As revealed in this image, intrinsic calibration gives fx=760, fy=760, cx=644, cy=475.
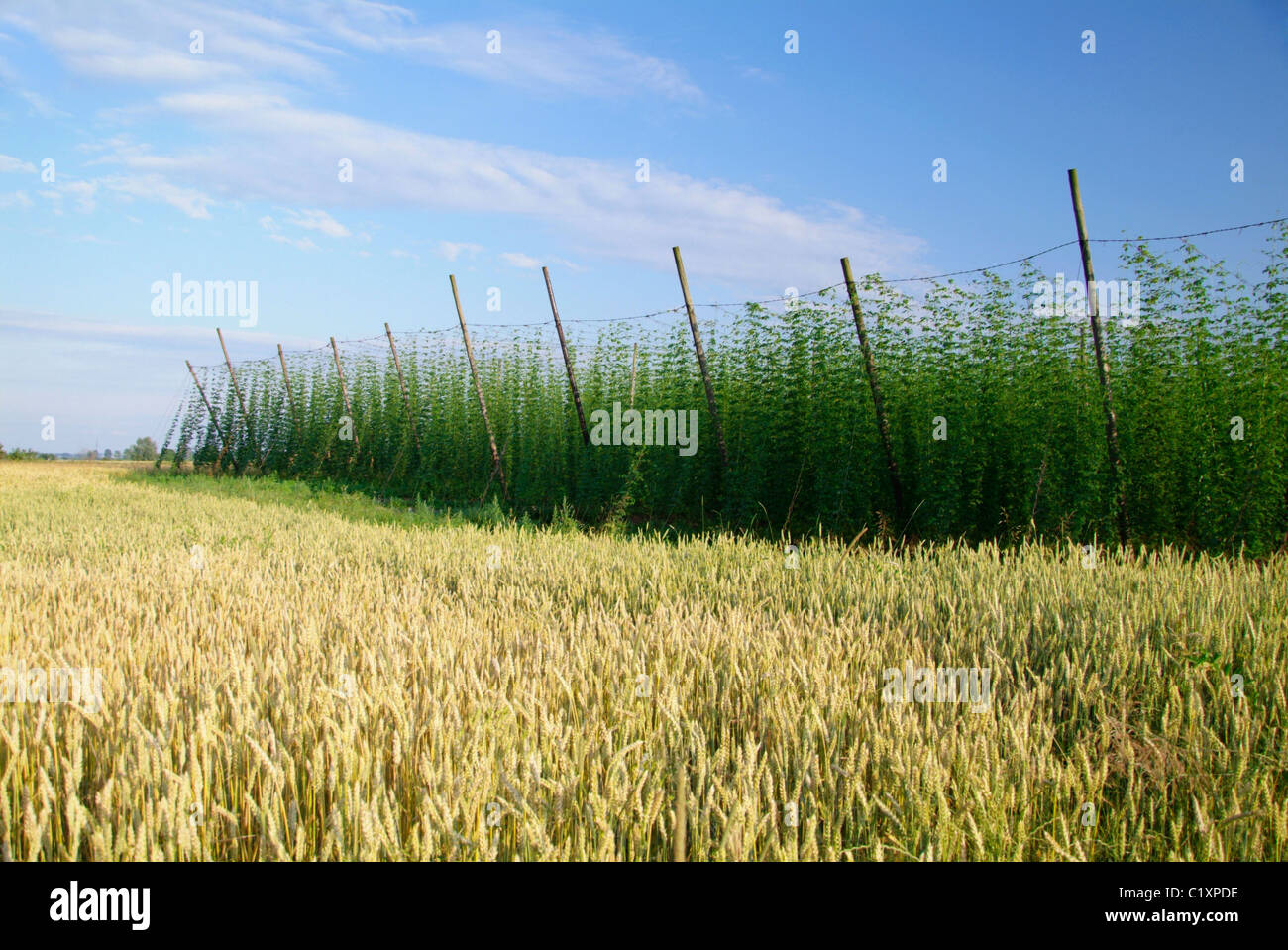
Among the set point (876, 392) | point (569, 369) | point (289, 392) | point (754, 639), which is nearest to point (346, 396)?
point (289, 392)

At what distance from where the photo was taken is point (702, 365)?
31.7 feet

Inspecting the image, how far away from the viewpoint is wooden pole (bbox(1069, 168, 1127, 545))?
6.92 meters

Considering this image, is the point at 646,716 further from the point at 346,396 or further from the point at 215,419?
the point at 215,419

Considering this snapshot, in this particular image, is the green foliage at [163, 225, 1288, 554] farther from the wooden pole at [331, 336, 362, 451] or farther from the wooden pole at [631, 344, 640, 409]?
the wooden pole at [331, 336, 362, 451]

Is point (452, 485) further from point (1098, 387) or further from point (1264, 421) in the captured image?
point (1264, 421)

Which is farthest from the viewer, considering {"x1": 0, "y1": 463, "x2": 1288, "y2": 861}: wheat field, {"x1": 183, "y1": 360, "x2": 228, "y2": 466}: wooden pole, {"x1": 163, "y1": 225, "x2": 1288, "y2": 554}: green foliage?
{"x1": 183, "y1": 360, "x2": 228, "y2": 466}: wooden pole

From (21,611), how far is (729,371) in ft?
25.1

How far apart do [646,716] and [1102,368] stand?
6425mm

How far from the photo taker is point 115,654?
3.14 m

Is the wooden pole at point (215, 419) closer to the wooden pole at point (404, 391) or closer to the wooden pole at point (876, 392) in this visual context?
the wooden pole at point (404, 391)

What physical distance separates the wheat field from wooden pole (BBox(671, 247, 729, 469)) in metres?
4.08

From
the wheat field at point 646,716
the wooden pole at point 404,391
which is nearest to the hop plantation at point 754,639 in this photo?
the wheat field at point 646,716

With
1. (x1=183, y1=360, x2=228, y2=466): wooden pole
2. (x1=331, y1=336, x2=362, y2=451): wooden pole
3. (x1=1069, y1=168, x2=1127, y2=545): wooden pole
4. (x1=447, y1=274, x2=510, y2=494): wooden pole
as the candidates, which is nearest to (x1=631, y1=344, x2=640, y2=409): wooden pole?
(x1=447, y1=274, x2=510, y2=494): wooden pole
